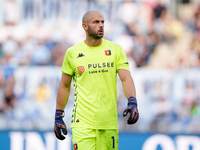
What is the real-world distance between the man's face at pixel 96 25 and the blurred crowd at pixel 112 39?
13.3 ft

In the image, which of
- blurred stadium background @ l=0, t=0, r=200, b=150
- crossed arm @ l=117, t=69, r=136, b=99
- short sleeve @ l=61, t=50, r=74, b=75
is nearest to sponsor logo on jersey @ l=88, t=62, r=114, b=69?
crossed arm @ l=117, t=69, r=136, b=99

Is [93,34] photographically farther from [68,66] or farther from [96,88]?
[96,88]

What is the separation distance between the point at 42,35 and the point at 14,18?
73cm

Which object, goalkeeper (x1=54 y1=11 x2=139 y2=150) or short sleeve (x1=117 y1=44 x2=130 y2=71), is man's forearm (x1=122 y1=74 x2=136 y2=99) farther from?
short sleeve (x1=117 y1=44 x2=130 y2=71)

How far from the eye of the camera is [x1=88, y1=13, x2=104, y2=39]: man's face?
3.81m

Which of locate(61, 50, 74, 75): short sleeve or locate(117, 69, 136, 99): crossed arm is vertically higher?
locate(61, 50, 74, 75): short sleeve

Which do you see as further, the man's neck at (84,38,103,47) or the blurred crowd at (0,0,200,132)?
the blurred crowd at (0,0,200,132)

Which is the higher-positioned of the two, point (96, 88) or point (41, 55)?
point (41, 55)

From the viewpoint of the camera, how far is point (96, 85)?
378 centimetres

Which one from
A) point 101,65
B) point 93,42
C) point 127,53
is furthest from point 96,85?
point 127,53

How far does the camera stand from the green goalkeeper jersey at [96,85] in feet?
12.4

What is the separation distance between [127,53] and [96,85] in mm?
4276

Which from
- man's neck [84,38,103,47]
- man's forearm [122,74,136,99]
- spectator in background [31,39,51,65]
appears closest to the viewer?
man's forearm [122,74,136,99]

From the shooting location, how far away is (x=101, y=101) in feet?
12.4
